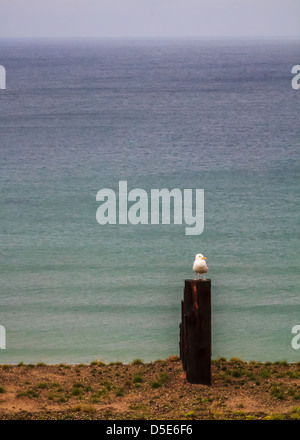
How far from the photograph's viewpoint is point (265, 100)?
93625 millimetres

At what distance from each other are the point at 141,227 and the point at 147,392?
22.4 m

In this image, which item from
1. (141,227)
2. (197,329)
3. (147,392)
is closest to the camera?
(197,329)

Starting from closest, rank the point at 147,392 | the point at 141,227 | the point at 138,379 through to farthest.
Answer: the point at 147,392, the point at 138,379, the point at 141,227

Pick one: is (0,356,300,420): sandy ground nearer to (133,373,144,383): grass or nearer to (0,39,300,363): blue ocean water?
(133,373,144,383): grass

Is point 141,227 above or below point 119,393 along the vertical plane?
above

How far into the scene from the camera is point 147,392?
13500 millimetres

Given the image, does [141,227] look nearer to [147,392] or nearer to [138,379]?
[138,379]

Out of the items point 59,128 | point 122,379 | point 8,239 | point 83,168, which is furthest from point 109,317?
point 59,128

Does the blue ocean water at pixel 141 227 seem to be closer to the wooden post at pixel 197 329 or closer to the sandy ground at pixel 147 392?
the sandy ground at pixel 147 392

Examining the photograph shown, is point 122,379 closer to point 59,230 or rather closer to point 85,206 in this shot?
point 59,230

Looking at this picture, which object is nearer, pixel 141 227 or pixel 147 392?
pixel 147 392

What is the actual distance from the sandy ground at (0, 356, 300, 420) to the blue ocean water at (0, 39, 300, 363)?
4.77m

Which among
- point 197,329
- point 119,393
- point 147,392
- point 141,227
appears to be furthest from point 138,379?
point 141,227
